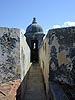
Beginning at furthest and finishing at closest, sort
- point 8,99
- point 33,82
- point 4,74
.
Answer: point 33,82, point 4,74, point 8,99

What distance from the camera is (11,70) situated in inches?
205

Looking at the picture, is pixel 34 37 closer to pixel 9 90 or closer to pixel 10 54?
pixel 10 54

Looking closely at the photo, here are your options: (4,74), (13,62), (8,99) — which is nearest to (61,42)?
(13,62)

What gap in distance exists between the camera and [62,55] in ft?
16.4

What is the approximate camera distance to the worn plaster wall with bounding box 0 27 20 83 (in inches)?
202

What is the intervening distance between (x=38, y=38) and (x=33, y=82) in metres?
8.88

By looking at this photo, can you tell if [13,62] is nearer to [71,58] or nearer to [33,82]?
[71,58]

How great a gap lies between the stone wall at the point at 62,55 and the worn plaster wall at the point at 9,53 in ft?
3.01

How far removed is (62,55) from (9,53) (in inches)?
55.7

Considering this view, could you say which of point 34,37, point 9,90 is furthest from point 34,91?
point 34,37

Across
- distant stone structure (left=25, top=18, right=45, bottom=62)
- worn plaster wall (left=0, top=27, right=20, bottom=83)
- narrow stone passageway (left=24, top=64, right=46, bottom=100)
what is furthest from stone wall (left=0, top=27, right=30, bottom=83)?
distant stone structure (left=25, top=18, right=45, bottom=62)

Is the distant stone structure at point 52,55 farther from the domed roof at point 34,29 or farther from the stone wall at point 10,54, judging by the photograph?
the domed roof at point 34,29

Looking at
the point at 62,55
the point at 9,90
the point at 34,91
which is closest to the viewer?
the point at 9,90

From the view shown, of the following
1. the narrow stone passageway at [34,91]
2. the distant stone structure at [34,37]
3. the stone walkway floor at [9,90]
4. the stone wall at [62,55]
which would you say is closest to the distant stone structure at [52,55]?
the stone wall at [62,55]
